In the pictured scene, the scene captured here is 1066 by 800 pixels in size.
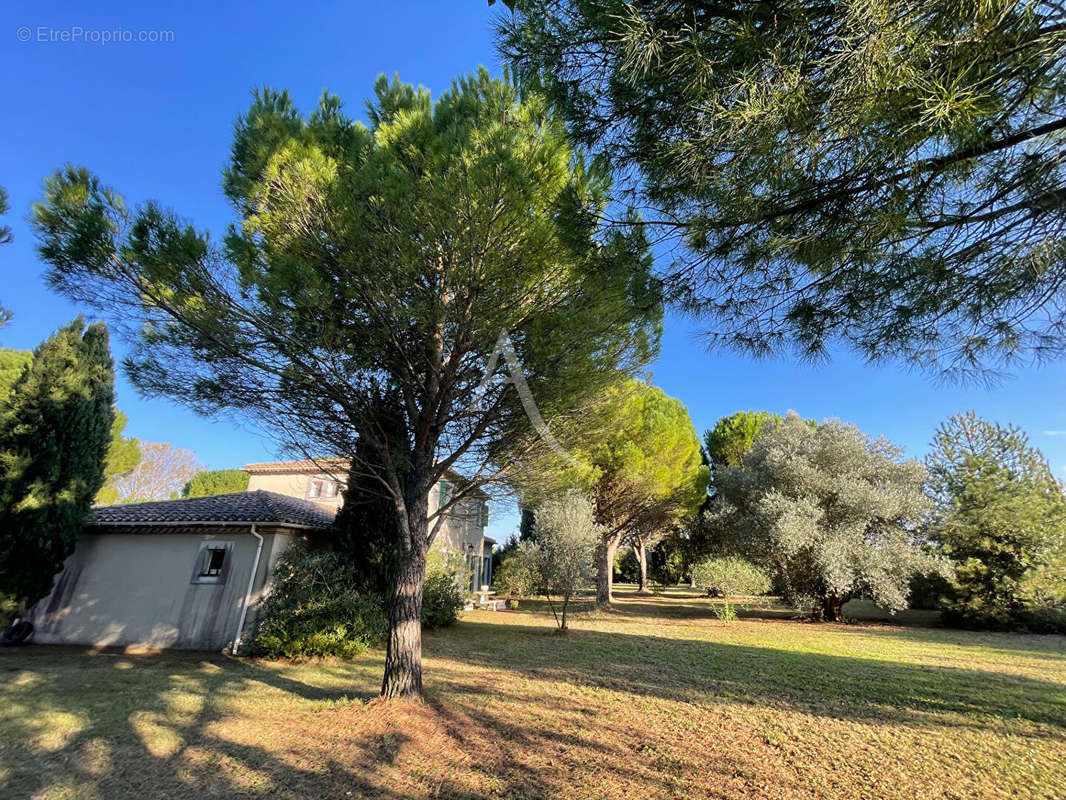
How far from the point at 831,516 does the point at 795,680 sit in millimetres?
10303

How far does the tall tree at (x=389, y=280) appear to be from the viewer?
14.7ft

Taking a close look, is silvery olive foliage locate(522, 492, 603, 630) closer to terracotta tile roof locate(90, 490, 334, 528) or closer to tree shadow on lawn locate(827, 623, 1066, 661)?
terracotta tile roof locate(90, 490, 334, 528)

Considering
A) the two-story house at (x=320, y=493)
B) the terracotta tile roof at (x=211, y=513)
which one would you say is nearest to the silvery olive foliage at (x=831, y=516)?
the two-story house at (x=320, y=493)

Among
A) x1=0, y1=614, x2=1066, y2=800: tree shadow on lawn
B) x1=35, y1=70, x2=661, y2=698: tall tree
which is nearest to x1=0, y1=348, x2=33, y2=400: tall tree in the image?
x1=0, y1=614, x2=1066, y2=800: tree shadow on lawn

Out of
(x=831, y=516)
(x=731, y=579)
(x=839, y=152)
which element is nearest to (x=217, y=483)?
(x=731, y=579)

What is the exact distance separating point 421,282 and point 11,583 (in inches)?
384

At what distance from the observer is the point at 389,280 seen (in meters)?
4.91

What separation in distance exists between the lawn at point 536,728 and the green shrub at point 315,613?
41 cm

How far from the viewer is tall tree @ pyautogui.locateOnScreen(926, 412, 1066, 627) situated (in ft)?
43.7

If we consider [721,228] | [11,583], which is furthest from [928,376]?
[11,583]

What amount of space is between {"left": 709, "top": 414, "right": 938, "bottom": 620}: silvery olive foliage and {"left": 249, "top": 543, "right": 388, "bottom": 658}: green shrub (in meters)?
12.1

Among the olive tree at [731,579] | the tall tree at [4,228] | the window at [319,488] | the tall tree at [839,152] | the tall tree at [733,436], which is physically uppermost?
the tall tree at [733,436]

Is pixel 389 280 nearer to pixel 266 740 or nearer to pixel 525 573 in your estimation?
pixel 266 740

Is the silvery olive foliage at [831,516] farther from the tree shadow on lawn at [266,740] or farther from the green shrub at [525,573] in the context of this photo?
the tree shadow on lawn at [266,740]
